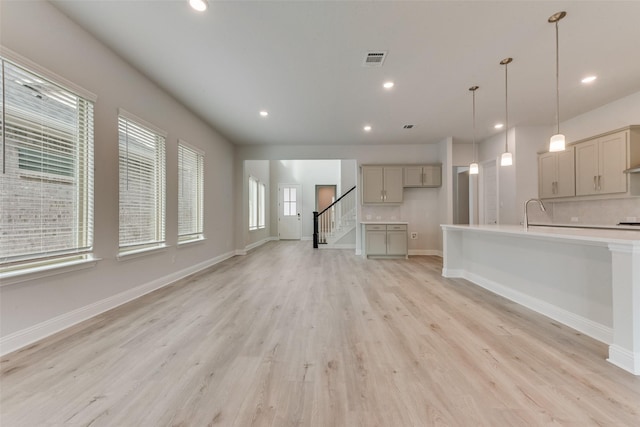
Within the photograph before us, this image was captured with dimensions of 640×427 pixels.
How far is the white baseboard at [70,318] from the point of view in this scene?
6.70 ft

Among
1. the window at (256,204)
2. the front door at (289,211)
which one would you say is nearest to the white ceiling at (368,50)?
the window at (256,204)

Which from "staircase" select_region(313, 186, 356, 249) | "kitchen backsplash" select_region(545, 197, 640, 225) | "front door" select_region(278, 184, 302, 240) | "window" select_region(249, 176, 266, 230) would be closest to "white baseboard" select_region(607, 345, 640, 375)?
"kitchen backsplash" select_region(545, 197, 640, 225)

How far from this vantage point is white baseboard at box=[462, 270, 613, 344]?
2242mm

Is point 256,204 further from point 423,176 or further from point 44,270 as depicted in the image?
point 44,270

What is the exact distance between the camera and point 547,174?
5133 mm

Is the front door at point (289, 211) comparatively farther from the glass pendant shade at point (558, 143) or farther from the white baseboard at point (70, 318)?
the glass pendant shade at point (558, 143)

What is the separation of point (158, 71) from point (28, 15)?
1264 millimetres

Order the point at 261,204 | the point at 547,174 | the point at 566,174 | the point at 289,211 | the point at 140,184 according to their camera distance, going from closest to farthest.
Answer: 1. the point at 140,184
2. the point at 566,174
3. the point at 547,174
4. the point at 261,204
5. the point at 289,211

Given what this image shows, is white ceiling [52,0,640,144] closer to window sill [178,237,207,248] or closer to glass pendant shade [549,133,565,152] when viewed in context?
glass pendant shade [549,133,565,152]

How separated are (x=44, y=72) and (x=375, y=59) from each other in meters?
3.22

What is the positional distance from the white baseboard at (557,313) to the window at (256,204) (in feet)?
21.9

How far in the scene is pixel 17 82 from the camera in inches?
83.0

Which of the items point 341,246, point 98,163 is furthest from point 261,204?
point 98,163

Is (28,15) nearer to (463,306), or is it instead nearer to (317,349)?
(317,349)
